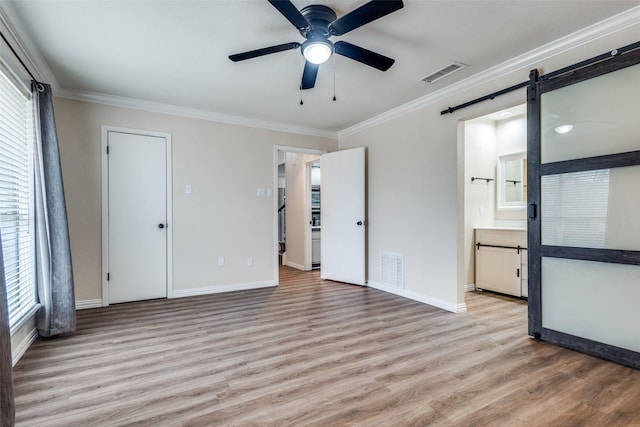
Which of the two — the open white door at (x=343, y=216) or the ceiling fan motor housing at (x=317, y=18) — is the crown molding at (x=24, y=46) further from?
the open white door at (x=343, y=216)

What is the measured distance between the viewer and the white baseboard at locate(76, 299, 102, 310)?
149 inches

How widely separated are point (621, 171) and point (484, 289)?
8.72 ft

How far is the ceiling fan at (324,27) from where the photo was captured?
1840mm

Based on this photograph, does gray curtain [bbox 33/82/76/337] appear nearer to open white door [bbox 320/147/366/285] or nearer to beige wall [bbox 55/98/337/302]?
beige wall [bbox 55/98/337/302]

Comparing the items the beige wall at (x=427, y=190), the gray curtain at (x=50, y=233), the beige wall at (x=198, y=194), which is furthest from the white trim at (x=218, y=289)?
the beige wall at (x=427, y=190)

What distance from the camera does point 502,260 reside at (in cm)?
431

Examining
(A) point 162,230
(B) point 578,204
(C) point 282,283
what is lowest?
(C) point 282,283

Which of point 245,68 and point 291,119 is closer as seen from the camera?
point 245,68

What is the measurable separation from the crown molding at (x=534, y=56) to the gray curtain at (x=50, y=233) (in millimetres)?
3763

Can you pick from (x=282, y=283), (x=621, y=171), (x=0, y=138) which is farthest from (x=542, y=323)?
(x=0, y=138)

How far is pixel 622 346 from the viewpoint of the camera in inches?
92.7

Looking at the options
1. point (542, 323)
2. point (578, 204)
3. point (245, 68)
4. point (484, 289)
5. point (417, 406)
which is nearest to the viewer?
point (417, 406)

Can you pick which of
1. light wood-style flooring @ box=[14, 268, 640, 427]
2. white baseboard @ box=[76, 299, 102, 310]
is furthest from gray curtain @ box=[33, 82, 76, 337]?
white baseboard @ box=[76, 299, 102, 310]

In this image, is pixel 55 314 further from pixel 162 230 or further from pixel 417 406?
pixel 417 406
